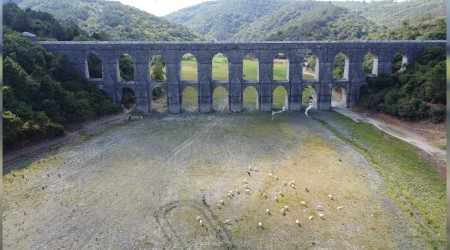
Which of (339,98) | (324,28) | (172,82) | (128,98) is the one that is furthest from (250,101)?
(324,28)

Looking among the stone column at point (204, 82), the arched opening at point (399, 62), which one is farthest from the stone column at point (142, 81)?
the arched opening at point (399, 62)

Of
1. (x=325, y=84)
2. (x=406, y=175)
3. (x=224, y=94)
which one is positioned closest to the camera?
(x=406, y=175)

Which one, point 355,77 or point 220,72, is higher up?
point 220,72

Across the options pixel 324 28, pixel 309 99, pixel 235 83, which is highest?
pixel 324 28

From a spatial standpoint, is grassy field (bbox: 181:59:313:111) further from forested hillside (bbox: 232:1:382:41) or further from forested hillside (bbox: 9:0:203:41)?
forested hillside (bbox: 232:1:382:41)

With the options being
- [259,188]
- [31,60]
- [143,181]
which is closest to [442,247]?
[259,188]

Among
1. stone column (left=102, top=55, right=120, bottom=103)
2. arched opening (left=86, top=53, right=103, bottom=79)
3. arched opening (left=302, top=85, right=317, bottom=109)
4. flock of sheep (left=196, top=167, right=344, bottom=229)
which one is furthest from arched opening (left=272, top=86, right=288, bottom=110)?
arched opening (left=86, top=53, right=103, bottom=79)

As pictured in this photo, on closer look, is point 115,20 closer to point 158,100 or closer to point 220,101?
point 158,100
